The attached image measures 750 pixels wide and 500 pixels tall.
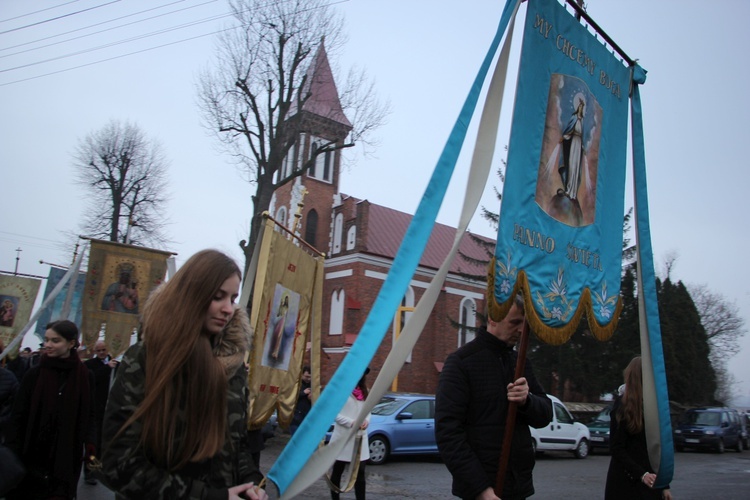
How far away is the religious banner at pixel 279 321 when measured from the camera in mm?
6500

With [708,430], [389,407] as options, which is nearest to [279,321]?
[389,407]

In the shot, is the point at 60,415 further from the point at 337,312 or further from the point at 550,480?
the point at 337,312

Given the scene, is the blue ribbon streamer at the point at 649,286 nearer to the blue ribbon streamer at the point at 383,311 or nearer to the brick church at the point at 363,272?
the blue ribbon streamer at the point at 383,311

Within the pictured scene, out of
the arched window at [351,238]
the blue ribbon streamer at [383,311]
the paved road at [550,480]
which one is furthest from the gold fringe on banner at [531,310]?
the arched window at [351,238]

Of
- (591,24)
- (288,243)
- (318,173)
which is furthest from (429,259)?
(591,24)

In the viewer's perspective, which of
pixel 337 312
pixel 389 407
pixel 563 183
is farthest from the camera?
pixel 337 312

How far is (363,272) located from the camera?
35875 millimetres

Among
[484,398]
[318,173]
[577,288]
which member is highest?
[318,173]

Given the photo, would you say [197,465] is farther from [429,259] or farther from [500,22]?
[429,259]

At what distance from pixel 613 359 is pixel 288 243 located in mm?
24282

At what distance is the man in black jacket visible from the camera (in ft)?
10.7

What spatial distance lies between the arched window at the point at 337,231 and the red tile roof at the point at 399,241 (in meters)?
1.73

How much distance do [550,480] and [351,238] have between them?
25978mm

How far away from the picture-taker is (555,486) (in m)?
12.0
